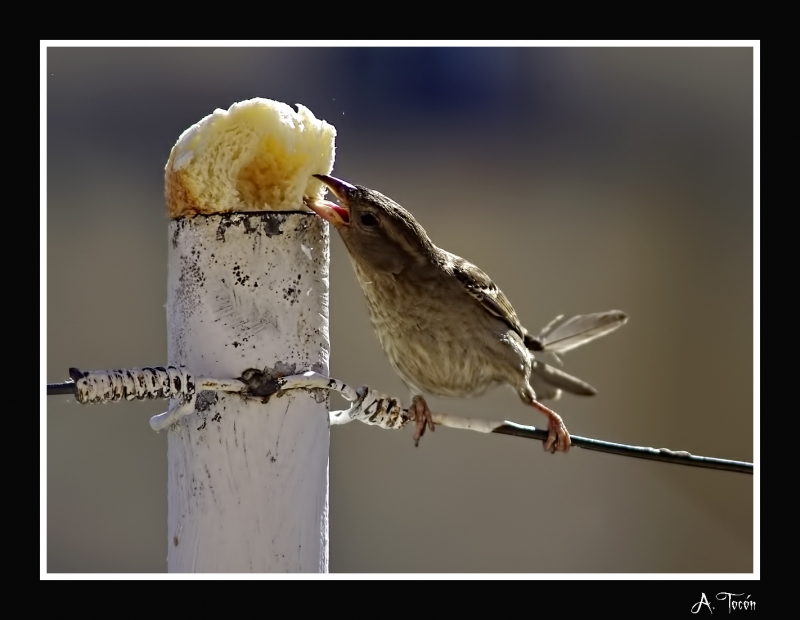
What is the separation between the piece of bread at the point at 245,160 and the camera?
2.68 m

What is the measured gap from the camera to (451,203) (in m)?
7.33

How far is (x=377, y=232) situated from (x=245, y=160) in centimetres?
104

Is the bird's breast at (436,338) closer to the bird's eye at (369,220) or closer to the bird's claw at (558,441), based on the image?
the bird's eye at (369,220)

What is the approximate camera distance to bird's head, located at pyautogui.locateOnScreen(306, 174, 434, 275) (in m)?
3.53

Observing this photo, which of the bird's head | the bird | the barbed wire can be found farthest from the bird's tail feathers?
the barbed wire

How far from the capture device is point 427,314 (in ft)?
12.9

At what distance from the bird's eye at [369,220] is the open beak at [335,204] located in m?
0.07

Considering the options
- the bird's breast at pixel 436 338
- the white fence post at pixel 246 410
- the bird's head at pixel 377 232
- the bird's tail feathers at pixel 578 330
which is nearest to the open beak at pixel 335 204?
the bird's head at pixel 377 232

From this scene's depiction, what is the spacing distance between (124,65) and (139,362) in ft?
6.60

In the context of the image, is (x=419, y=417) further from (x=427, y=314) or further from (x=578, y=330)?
(x=578, y=330)

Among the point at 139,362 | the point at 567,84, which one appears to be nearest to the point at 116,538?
the point at 139,362

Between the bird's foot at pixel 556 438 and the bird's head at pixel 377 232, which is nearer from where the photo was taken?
the bird's head at pixel 377 232

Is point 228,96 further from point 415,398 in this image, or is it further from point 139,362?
point 415,398

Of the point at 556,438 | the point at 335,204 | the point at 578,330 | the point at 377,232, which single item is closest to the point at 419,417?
the point at 556,438
